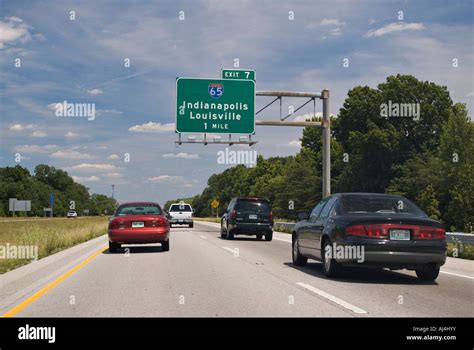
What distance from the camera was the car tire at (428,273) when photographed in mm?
11013

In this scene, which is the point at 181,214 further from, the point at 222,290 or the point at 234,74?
the point at 222,290

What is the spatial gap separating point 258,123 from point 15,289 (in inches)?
913

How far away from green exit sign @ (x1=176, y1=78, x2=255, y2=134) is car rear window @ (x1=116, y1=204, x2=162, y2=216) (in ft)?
45.7

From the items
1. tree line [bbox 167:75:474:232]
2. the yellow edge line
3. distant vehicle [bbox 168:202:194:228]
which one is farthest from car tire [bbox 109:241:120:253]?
tree line [bbox 167:75:474:232]

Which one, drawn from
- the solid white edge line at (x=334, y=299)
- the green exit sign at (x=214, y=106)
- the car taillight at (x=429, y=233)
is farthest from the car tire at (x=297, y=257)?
the green exit sign at (x=214, y=106)

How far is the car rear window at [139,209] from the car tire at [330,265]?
317 inches

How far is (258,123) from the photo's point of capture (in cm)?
3212

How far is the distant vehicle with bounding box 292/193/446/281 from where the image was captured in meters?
10.2

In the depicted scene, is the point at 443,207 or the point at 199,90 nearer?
the point at 199,90

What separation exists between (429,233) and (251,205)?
1544cm

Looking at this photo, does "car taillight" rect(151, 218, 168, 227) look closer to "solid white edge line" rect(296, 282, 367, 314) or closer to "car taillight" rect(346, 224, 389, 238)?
"solid white edge line" rect(296, 282, 367, 314)

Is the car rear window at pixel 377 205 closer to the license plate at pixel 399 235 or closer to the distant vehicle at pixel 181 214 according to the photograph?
the license plate at pixel 399 235

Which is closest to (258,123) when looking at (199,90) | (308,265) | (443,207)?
(199,90)
